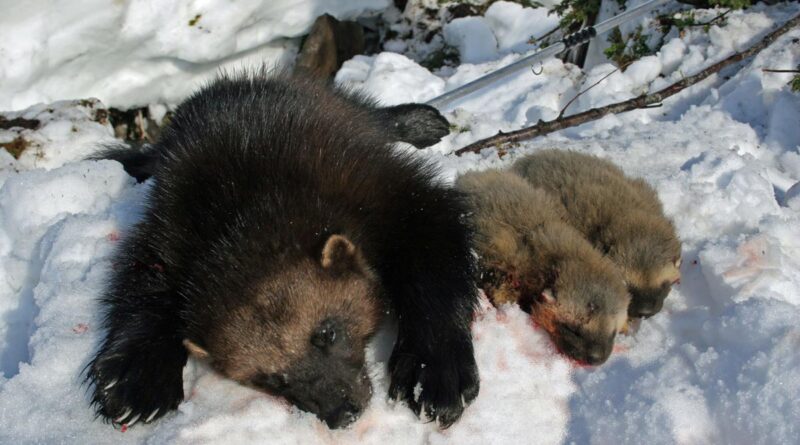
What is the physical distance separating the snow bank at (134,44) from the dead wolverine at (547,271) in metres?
3.02

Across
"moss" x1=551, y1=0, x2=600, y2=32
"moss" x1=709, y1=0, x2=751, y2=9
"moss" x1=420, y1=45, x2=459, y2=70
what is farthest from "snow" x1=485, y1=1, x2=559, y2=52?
"moss" x1=709, y1=0, x2=751, y2=9

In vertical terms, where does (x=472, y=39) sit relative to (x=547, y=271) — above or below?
below

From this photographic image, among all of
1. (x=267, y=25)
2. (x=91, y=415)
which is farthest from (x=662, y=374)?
(x=267, y=25)

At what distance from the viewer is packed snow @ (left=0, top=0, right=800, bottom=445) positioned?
2188mm

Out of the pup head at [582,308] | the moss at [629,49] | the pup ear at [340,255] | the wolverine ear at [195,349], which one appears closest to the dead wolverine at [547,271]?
the pup head at [582,308]

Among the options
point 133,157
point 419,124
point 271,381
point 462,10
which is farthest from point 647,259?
point 462,10

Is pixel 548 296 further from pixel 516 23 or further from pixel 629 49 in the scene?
pixel 516 23

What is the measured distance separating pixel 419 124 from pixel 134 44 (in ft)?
7.19

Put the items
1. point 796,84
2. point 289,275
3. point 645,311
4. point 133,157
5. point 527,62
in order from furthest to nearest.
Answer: point 527,62 → point 796,84 → point 133,157 → point 645,311 → point 289,275

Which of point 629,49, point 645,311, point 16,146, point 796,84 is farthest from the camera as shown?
point 629,49

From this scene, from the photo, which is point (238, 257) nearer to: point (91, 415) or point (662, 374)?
point (91, 415)

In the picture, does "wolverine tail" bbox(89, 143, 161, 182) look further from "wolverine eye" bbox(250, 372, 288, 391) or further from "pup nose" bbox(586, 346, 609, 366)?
"pup nose" bbox(586, 346, 609, 366)

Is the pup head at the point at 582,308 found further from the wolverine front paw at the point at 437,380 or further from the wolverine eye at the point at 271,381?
the wolverine eye at the point at 271,381

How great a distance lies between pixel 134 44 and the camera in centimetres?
503
